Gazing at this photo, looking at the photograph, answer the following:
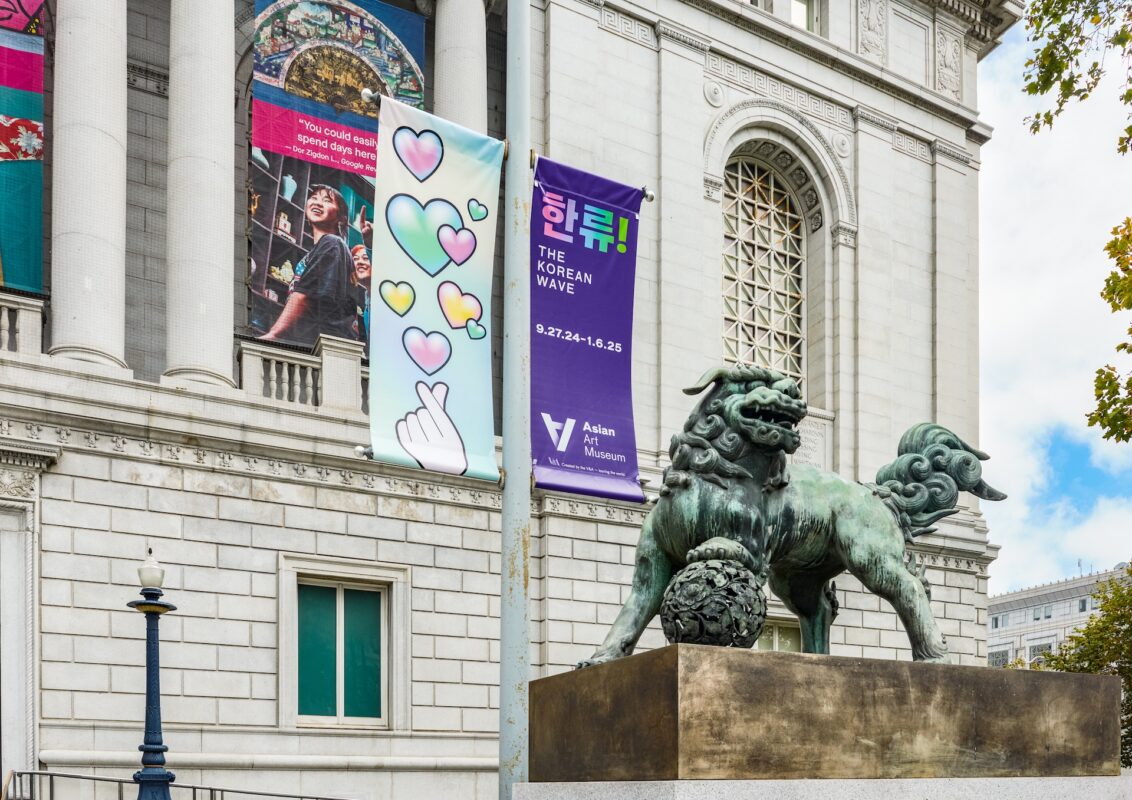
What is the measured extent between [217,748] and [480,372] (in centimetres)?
866

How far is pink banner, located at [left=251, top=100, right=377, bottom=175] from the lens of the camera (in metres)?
24.8

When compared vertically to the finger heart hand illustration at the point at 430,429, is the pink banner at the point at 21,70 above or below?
above

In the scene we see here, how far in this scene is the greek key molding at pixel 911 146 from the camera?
33750 mm

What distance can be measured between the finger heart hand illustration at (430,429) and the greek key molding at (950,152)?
21307 millimetres

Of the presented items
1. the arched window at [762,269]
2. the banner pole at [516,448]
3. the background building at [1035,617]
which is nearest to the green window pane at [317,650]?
the banner pole at [516,448]

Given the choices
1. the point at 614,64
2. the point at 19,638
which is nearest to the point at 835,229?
the point at 614,64

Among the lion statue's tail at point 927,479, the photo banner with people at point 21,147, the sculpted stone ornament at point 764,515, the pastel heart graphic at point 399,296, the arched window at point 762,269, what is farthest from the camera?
the arched window at point 762,269

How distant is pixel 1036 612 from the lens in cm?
13675

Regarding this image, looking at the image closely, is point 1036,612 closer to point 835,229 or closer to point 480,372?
point 835,229

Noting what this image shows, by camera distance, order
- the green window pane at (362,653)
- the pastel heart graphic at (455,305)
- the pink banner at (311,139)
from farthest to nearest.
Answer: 1. the pink banner at (311,139)
2. the green window pane at (362,653)
3. the pastel heart graphic at (455,305)

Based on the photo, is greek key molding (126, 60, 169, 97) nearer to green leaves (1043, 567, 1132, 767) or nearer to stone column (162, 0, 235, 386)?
stone column (162, 0, 235, 386)

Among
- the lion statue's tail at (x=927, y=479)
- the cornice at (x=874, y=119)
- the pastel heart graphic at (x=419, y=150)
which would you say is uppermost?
the cornice at (x=874, y=119)

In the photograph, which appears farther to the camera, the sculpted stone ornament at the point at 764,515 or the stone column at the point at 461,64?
the stone column at the point at 461,64

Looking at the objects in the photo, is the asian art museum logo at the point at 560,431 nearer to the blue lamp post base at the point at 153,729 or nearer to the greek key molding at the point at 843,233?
the blue lamp post base at the point at 153,729
